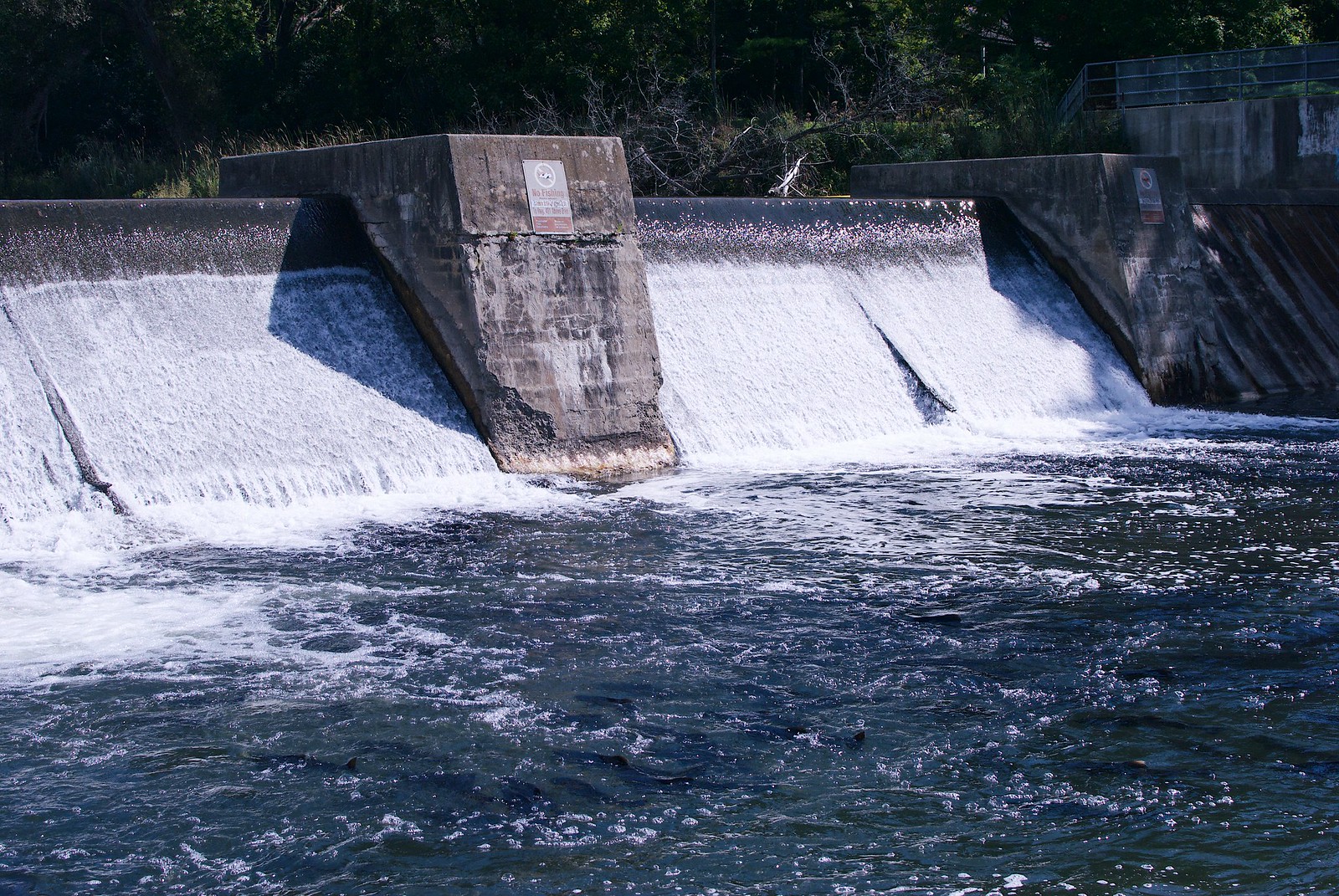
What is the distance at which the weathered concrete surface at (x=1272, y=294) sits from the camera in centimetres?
1630

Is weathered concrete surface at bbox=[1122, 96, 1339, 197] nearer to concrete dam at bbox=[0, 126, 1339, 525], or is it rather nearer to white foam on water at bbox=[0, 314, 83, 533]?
concrete dam at bbox=[0, 126, 1339, 525]

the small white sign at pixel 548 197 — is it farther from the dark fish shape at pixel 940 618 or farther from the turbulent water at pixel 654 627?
the dark fish shape at pixel 940 618

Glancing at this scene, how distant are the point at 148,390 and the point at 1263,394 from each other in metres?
12.1

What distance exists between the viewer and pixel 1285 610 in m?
7.38

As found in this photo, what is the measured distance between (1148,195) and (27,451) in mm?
12003

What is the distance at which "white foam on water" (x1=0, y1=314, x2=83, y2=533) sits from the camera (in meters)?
8.95

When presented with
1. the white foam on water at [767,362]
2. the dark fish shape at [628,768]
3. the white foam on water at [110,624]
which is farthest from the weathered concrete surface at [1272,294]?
the dark fish shape at [628,768]

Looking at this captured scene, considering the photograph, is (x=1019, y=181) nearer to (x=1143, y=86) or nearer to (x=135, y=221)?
(x=1143, y=86)

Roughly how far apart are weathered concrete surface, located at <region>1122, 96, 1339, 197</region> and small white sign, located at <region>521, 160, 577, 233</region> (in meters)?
10.8

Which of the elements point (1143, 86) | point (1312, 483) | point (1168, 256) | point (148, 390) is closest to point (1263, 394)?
point (1168, 256)

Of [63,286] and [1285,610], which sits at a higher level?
[63,286]

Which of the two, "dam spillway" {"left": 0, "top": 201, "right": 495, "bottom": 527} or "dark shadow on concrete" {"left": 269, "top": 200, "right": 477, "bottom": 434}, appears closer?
"dam spillway" {"left": 0, "top": 201, "right": 495, "bottom": 527}

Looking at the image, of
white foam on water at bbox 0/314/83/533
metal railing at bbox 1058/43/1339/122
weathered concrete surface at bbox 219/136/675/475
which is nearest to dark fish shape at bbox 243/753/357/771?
white foam on water at bbox 0/314/83/533

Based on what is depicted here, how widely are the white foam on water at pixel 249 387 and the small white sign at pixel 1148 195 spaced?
A: 28.2 feet
